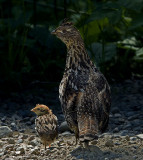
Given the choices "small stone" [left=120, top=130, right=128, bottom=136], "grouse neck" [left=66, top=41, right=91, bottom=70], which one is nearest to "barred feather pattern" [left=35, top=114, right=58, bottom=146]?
"grouse neck" [left=66, top=41, right=91, bottom=70]

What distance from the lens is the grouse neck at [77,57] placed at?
591 cm

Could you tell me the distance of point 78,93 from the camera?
559 centimetres

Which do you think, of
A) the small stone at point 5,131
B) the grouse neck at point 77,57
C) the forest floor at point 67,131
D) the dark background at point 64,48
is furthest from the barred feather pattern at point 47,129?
the dark background at point 64,48

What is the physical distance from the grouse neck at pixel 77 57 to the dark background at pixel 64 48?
1782 millimetres

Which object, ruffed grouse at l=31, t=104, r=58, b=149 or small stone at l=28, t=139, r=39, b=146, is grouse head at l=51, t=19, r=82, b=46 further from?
small stone at l=28, t=139, r=39, b=146

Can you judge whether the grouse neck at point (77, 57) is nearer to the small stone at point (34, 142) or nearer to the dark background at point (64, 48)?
the small stone at point (34, 142)

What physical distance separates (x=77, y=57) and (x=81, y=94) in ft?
1.87

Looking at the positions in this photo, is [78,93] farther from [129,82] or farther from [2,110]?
[129,82]

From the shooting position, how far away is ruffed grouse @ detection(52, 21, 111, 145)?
538cm

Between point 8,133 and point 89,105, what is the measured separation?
151 centimetres

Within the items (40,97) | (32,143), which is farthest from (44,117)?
(40,97)

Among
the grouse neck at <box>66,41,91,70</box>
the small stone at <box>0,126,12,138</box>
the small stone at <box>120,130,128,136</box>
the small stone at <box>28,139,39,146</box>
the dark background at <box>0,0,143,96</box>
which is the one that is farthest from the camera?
the dark background at <box>0,0,143,96</box>

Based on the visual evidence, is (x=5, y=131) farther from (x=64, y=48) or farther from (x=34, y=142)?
(x=64, y=48)

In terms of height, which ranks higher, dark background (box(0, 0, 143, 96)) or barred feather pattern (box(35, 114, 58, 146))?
dark background (box(0, 0, 143, 96))
